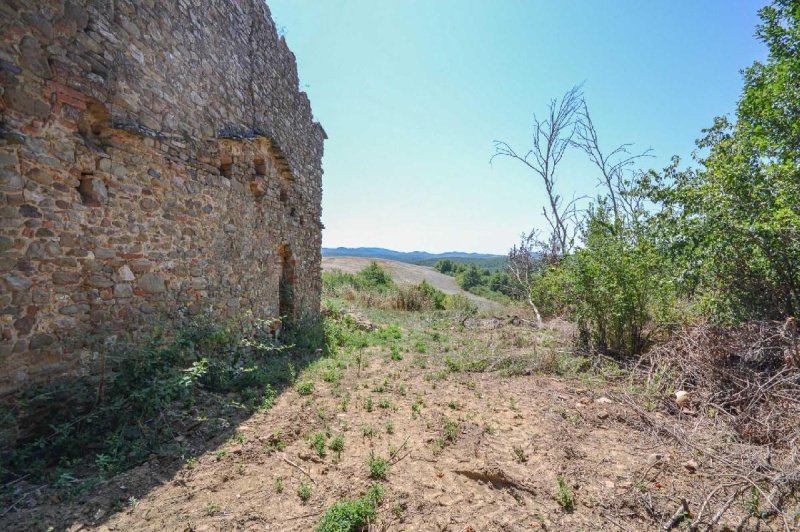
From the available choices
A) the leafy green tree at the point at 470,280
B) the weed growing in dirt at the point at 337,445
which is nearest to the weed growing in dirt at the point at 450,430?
the weed growing in dirt at the point at 337,445

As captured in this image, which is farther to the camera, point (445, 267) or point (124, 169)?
point (445, 267)

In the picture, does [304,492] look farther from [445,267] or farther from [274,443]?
[445,267]

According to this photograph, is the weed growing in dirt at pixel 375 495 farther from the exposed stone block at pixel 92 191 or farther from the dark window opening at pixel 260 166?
the dark window opening at pixel 260 166

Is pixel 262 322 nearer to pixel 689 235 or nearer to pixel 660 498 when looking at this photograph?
pixel 660 498

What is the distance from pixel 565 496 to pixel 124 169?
213 inches

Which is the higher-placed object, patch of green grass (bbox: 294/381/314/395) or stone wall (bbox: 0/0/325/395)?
stone wall (bbox: 0/0/325/395)

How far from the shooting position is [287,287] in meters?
8.23

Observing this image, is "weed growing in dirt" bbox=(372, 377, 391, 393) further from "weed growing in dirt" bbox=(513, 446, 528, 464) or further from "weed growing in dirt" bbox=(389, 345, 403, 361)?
"weed growing in dirt" bbox=(513, 446, 528, 464)

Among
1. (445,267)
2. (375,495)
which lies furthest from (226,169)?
(445,267)

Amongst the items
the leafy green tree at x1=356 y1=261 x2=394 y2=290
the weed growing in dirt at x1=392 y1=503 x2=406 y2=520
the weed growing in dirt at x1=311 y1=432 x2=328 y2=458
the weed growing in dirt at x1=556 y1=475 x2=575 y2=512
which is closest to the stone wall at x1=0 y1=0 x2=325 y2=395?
the weed growing in dirt at x1=311 y1=432 x2=328 y2=458

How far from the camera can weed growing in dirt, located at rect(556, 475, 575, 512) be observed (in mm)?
3055

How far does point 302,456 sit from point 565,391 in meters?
3.99

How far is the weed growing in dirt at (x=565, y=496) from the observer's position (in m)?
3.05

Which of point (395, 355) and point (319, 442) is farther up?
point (395, 355)
